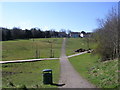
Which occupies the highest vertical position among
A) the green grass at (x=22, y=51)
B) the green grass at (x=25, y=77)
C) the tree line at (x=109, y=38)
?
the tree line at (x=109, y=38)

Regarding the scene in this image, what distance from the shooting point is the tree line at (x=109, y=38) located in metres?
23.5

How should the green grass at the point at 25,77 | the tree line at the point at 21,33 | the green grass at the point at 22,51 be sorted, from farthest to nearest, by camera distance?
the tree line at the point at 21,33, the green grass at the point at 22,51, the green grass at the point at 25,77

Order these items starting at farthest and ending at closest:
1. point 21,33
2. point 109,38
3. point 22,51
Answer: point 21,33
point 22,51
point 109,38

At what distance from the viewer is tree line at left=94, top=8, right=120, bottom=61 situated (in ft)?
76.9

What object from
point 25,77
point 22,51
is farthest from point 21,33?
point 25,77

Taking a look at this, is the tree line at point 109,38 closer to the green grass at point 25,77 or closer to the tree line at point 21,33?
the green grass at point 25,77

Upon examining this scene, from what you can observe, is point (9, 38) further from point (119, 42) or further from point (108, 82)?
point (108, 82)

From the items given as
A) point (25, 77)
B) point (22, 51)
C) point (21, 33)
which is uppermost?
point (21, 33)

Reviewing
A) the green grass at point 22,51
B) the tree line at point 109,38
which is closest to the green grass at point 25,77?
the tree line at point 109,38

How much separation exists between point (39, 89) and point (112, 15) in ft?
53.6

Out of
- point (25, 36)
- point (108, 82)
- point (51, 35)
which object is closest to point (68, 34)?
point (51, 35)

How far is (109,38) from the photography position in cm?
2573

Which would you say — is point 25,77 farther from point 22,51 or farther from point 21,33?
point 21,33

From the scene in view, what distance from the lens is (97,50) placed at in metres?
28.9
